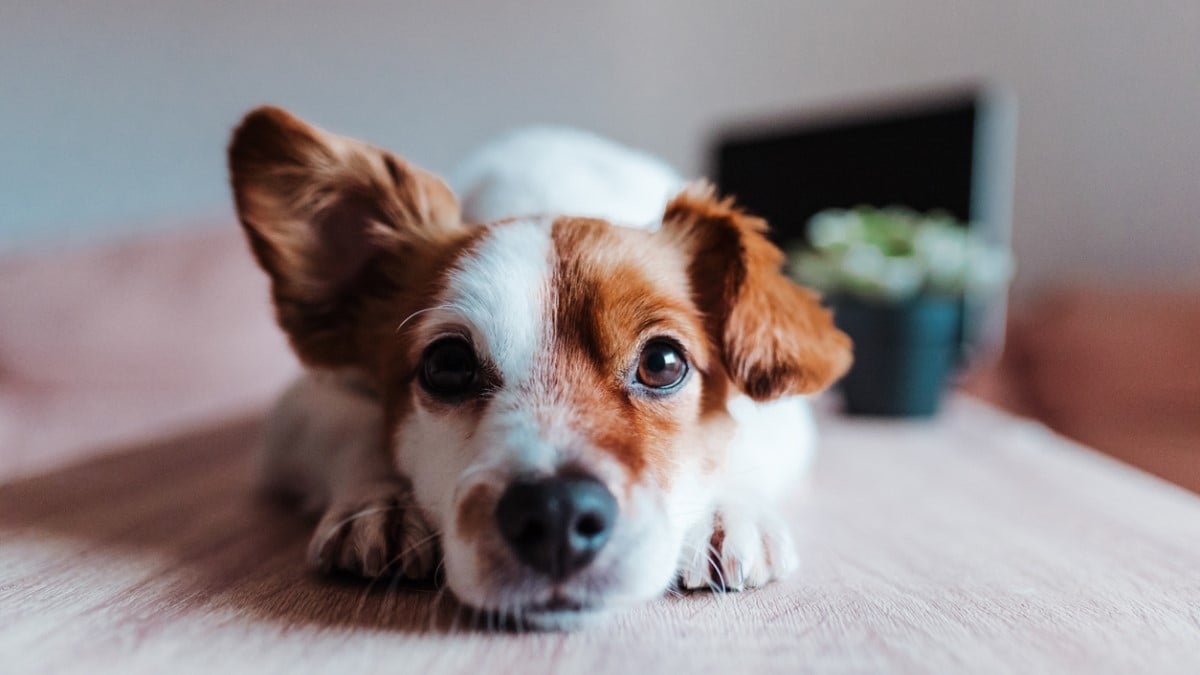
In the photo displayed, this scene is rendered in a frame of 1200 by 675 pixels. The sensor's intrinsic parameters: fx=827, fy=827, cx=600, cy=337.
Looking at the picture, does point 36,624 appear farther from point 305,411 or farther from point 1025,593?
point 1025,593

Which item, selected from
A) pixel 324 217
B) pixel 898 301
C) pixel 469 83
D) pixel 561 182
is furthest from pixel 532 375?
pixel 469 83

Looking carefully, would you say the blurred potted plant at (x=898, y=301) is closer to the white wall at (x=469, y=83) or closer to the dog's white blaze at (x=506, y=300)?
the dog's white blaze at (x=506, y=300)

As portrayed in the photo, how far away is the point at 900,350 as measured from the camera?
7.34ft

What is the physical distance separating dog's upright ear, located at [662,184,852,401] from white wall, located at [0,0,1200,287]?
278cm

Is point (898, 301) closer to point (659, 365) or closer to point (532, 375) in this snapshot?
point (659, 365)

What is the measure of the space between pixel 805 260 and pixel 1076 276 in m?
2.01

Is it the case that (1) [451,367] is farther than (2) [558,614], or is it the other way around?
(1) [451,367]

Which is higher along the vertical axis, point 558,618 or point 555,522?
point 555,522

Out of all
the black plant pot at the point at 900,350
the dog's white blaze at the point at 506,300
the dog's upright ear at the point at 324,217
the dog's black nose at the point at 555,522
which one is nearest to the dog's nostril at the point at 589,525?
the dog's black nose at the point at 555,522

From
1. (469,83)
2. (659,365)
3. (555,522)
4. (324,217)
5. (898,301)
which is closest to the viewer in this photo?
(555,522)

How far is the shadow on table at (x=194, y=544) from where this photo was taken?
2.93ft

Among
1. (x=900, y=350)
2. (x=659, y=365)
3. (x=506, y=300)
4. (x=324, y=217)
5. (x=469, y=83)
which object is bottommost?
(x=900, y=350)

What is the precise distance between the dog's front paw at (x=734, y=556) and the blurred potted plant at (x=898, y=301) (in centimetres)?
132

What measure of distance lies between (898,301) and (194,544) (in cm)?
177
